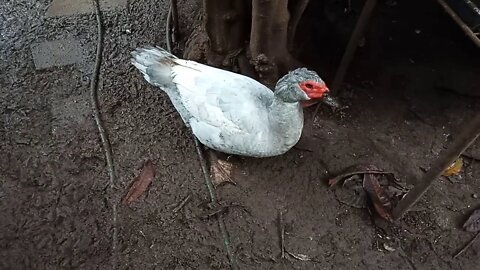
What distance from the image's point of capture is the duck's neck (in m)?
2.26

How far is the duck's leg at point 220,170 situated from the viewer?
2.56 meters

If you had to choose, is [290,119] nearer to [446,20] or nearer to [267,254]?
[267,254]

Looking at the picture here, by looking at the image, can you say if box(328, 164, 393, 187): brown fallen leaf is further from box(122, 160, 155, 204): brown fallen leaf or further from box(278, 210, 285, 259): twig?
box(122, 160, 155, 204): brown fallen leaf

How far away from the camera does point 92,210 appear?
2.50 metres

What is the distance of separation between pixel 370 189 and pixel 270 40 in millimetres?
884

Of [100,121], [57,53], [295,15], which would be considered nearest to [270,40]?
[295,15]

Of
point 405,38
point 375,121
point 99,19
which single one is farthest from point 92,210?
point 405,38

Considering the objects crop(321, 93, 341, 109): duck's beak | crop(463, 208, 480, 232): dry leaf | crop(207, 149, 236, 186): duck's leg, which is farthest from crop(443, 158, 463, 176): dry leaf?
crop(207, 149, 236, 186): duck's leg

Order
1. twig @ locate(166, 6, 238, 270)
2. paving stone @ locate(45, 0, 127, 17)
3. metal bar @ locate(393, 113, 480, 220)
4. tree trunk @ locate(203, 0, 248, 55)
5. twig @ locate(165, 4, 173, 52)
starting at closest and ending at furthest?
metal bar @ locate(393, 113, 480, 220) → twig @ locate(166, 6, 238, 270) → tree trunk @ locate(203, 0, 248, 55) → twig @ locate(165, 4, 173, 52) → paving stone @ locate(45, 0, 127, 17)

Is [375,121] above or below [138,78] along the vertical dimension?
above

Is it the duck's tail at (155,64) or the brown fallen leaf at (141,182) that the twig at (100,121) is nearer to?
the brown fallen leaf at (141,182)

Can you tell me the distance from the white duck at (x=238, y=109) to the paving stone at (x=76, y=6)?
3.71ft

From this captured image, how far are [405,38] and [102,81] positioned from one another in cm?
183

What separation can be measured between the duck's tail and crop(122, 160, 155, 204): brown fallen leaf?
0.44 m
